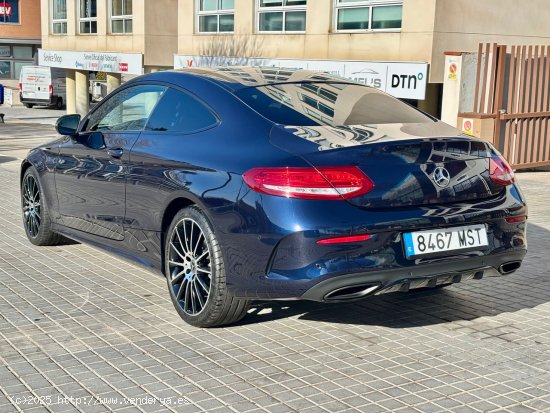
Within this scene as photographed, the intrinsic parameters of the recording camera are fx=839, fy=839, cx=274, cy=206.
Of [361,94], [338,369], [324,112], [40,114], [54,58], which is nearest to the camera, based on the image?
[338,369]

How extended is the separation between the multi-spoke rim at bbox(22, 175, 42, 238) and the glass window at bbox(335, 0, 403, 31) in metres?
9.85

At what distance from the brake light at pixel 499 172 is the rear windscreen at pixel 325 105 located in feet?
1.94

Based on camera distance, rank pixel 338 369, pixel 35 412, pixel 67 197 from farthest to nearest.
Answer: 1. pixel 67 197
2. pixel 338 369
3. pixel 35 412

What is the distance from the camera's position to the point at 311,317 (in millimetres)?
5305

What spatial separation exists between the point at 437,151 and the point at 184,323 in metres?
1.85

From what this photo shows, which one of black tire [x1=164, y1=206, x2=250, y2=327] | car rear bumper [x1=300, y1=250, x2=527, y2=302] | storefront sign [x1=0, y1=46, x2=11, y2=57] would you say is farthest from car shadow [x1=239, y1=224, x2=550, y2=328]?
storefront sign [x1=0, y1=46, x2=11, y2=57]

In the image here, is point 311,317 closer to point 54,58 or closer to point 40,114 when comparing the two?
point 54,58

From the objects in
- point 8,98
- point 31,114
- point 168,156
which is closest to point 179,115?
point 168,156

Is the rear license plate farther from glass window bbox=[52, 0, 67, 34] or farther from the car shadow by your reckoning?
glass window bbox=[52, 0, 67, 34]

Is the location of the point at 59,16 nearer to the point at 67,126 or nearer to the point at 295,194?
the point at 67,126

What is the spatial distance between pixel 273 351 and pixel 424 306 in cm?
141

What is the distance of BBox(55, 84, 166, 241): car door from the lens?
18.9 ft

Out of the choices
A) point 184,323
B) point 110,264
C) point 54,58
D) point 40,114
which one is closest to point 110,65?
point 54,58

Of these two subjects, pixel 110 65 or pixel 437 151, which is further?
pixel 110 65
